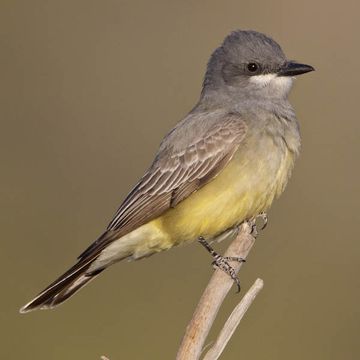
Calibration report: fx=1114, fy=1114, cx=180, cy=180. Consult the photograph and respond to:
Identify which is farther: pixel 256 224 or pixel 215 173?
pixel 256 224

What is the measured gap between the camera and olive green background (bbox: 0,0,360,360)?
7.70m

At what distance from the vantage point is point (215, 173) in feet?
20.8

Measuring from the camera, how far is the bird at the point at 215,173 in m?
6.22

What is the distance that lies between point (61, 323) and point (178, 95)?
248 centimetres

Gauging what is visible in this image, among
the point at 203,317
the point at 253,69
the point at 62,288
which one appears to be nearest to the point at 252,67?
the point at 253,69

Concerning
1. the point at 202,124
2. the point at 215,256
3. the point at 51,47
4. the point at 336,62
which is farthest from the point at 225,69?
the point at 51,47

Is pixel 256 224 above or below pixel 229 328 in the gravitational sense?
below

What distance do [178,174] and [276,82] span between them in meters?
0.84

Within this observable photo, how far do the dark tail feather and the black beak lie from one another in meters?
1.69

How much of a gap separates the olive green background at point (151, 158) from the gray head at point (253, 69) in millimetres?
1550

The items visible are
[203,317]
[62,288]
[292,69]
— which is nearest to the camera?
[203,317]

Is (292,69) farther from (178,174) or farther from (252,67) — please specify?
(178,174)

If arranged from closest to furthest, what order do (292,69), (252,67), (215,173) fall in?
(215,173) → (292,69) → (252,67)

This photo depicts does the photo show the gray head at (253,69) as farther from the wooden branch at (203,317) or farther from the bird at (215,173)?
the wooden branch at (203,317)
